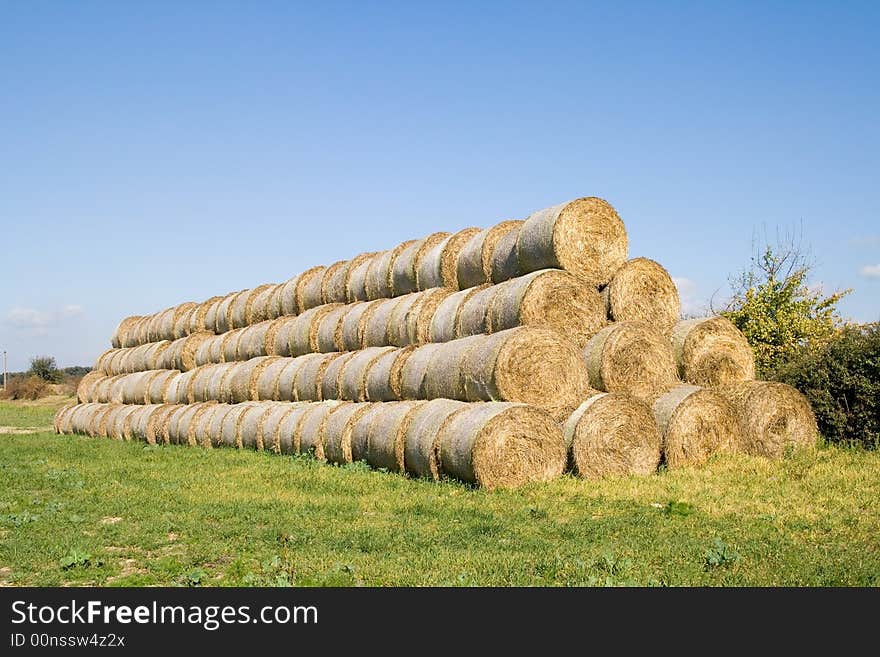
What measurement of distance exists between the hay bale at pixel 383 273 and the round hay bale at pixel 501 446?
21.8 ft

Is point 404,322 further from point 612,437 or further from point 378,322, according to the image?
point 612,437

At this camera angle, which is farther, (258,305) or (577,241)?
(258,305)

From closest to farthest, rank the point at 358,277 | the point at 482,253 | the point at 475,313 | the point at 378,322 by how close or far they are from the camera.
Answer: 1. the point at 475,313
2. the point at 482,253
3. the point at 378,322
4. the point at 358,277

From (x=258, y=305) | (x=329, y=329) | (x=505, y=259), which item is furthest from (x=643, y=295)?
(x=258, y=305)

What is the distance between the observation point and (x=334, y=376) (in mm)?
19016

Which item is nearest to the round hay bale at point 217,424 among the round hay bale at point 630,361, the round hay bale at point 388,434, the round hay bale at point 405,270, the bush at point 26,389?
the round hay bale at point 405,270

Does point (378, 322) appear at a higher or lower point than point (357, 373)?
higher

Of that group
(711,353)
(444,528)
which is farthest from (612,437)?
(444,528)

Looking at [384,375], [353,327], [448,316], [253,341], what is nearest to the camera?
[448,316]

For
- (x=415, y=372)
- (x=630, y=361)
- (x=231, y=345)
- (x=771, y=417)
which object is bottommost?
(x=771, y=417)

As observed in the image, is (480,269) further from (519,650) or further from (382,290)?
(519,650)

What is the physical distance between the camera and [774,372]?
17766 mm

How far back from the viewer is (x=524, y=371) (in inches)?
549

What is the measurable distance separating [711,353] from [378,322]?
6.79 metres
